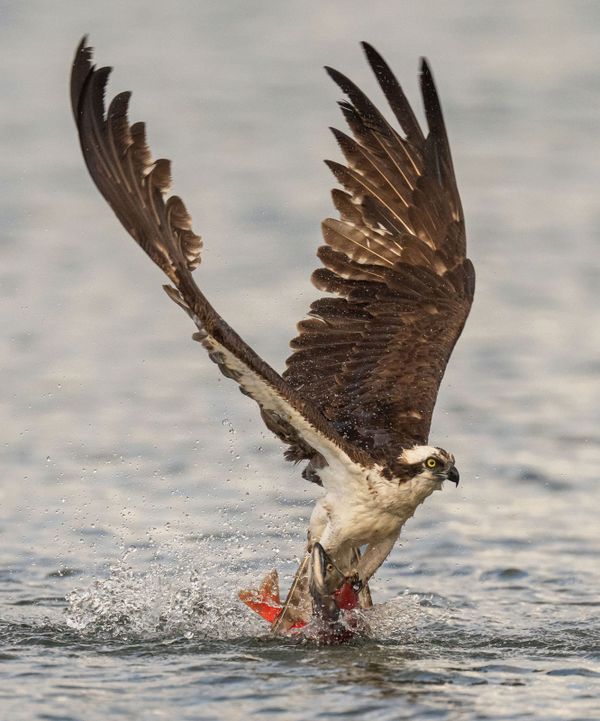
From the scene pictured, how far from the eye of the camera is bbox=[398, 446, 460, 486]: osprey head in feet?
35.6

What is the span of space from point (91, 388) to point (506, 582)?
482 cm

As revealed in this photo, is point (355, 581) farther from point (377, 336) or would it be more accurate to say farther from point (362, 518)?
point (377, 336)

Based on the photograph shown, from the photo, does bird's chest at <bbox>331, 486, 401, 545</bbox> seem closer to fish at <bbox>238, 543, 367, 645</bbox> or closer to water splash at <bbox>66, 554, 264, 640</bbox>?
fish at <bbox>238, 543, 367, 645</bbox>

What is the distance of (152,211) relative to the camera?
9.89m

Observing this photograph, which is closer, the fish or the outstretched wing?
the outstretched wing

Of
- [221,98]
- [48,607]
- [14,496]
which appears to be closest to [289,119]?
[221,98]

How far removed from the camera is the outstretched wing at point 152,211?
9.44 m

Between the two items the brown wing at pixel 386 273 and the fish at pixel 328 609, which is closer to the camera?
the fish at pixel 328 609

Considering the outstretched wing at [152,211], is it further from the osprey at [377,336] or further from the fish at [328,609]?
the fish at [328,609]

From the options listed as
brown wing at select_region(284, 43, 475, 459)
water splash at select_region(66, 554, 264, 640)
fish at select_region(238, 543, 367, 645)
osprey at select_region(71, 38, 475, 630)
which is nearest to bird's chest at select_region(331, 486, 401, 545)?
osprey at select_region(71, 38, 475, 630)

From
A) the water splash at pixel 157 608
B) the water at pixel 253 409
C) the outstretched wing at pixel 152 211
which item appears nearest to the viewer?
the outstretched wing at pixel 152 211

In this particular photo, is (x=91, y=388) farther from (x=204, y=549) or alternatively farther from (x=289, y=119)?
(x=289, y=119)

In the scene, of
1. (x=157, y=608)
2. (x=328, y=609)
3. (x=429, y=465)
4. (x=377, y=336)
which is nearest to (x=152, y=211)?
(x=429, y=465)

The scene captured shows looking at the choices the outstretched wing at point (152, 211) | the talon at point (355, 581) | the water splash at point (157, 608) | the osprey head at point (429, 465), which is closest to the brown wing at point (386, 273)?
the osprey head at point (429, 465)
